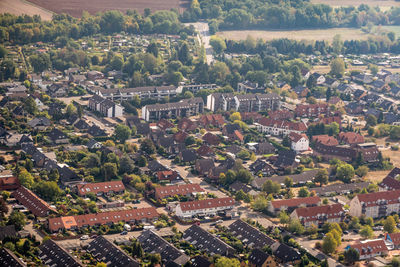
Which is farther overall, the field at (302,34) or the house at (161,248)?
the field at (302,34)

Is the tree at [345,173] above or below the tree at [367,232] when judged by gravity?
above

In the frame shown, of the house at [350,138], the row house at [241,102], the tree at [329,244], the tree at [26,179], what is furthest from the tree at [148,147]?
the tree at [329,244]

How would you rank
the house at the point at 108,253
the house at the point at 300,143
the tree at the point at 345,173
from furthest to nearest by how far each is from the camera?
the house at the point at 300,143
the tree at the point at 345,173
the house at the point at 108,253

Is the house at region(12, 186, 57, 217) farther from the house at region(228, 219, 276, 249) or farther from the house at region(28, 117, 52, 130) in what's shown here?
the house at region(28, 117, 52, 130)

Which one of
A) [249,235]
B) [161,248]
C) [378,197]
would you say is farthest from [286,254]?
[378,197]

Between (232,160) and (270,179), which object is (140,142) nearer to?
(232,160)

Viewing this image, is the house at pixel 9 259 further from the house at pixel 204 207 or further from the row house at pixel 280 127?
the row house at pixel 280 127

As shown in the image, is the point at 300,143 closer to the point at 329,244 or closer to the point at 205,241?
the point at 329,244

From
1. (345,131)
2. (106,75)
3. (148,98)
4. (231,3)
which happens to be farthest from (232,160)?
(231,3)
